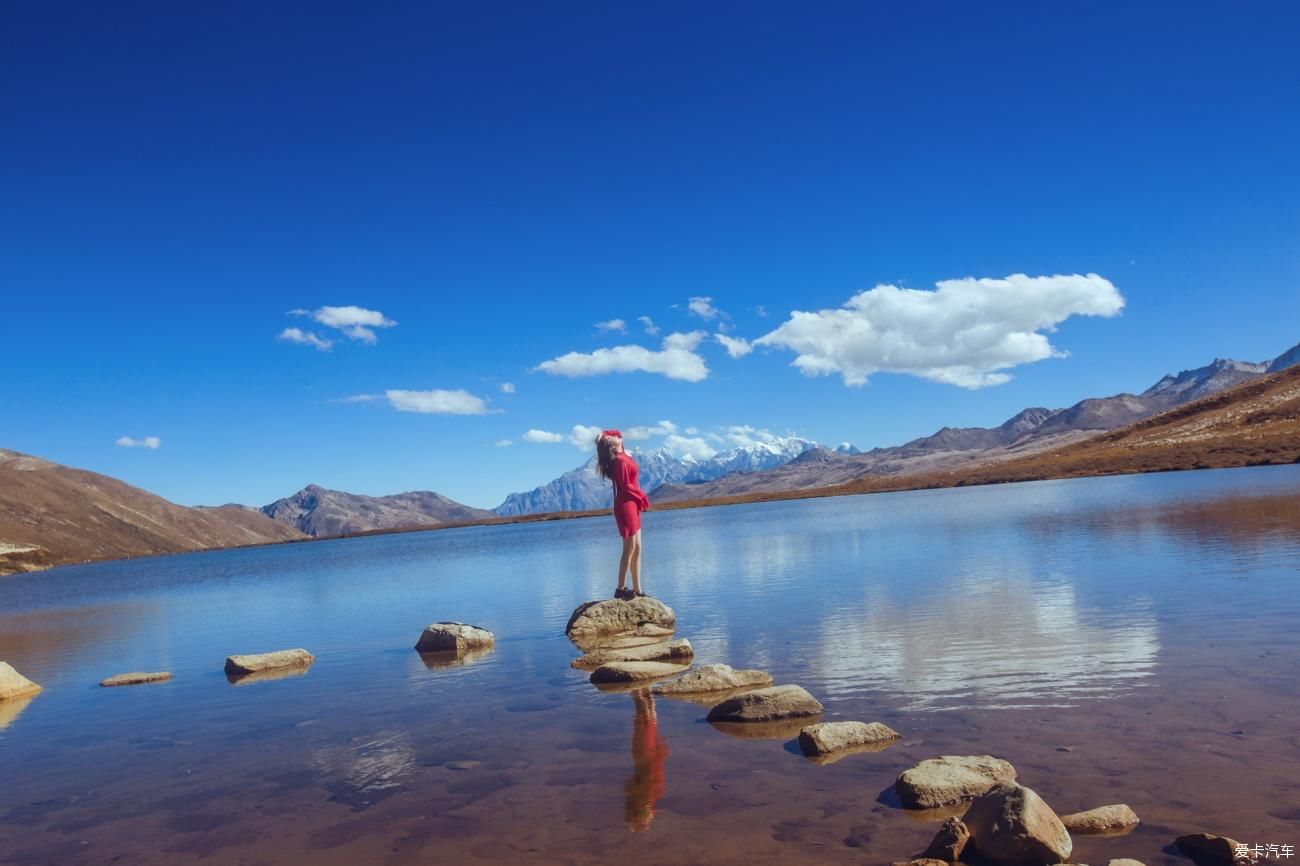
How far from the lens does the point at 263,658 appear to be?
1762cm

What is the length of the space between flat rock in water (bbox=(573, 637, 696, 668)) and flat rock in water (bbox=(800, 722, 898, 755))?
5920 mm

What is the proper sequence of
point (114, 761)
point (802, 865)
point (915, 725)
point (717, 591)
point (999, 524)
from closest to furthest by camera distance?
point (802, 865)
point (915, 725)
point (114, 761)
point (717, 591)
point (999, 524)

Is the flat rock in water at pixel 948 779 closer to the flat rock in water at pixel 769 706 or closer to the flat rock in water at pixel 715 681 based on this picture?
the flat rock in water at pixel 769 706

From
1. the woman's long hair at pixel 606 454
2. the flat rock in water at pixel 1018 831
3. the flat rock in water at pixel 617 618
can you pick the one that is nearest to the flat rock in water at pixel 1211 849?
the flat rock in water at pixel 1018 831

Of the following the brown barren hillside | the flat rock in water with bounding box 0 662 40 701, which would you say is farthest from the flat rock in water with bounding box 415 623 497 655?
the brown barren hillside

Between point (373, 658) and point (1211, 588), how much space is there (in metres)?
17.5

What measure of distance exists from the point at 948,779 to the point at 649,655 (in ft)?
27.3

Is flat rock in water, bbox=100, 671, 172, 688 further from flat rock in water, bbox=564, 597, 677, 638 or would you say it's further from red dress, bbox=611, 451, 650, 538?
red dress, bbox=611, 451, 650, 538

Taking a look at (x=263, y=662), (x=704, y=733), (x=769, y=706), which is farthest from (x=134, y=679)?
(x=769, y=706)

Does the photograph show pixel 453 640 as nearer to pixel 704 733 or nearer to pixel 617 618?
pixel 617 618

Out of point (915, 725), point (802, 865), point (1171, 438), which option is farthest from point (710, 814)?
point (1171, 438)

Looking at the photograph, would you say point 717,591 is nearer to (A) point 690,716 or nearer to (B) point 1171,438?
(A) point 690,716

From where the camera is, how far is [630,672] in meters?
13.6

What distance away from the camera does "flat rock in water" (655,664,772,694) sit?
12.4 metres
